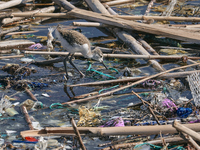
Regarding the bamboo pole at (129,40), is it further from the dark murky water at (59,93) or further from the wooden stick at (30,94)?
the wooden stick at (30,94)

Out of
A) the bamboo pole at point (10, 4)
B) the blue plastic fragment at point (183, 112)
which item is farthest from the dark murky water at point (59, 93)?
the bamboo pole at point (10, 4)

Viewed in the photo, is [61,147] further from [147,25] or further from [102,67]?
[147,25]

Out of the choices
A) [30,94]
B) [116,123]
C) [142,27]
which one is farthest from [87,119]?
[142,27]

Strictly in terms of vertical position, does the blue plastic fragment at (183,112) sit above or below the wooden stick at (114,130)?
below

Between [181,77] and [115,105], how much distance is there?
1.45m

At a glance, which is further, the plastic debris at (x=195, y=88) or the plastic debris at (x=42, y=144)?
the plastic debris at (x=195, y=88)

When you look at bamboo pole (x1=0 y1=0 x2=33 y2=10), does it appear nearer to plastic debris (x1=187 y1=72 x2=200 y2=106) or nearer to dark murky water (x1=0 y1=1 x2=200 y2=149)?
dark murky water (x1=0 y1=1 x2=200 y2=149)

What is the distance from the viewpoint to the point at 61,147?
3527 mm

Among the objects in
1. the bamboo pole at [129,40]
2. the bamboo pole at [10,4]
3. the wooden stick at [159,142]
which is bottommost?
the wooden stick at [159,142]

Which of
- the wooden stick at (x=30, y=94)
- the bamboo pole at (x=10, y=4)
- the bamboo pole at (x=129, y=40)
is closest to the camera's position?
the wooden stick at (x=30, y=94)

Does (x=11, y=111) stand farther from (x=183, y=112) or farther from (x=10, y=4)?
(x=10, y=4)

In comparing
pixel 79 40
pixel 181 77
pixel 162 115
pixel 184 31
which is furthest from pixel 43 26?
pixel 162 115

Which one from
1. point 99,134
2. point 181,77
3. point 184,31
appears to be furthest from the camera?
point 184,31

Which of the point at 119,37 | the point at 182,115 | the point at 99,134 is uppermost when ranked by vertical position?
the point at 119,37
